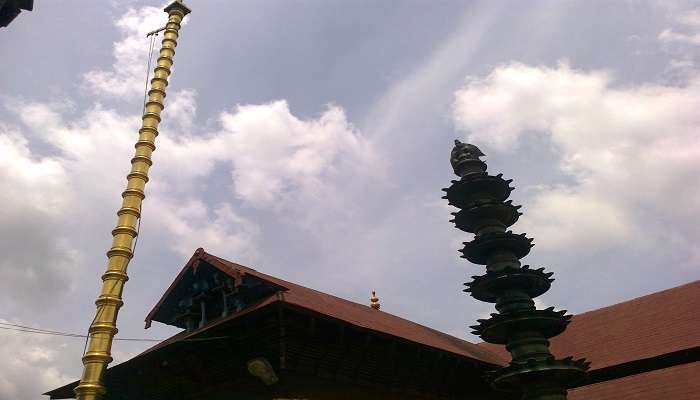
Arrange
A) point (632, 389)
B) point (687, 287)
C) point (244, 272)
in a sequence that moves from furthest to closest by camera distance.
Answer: point (687, 287), point (632, 389), point (244, 272)

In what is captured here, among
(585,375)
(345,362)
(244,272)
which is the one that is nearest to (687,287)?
(585,375)

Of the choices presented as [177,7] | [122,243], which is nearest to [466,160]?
[122,243]

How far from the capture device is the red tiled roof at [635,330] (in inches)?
619

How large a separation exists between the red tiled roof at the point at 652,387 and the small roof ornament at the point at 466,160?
687 cm

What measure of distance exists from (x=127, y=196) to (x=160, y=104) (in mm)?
4348

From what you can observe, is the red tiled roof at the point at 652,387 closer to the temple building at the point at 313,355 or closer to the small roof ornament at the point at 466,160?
the temple building at the point at 313,355

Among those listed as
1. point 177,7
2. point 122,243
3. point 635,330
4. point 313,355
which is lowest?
point 313,355

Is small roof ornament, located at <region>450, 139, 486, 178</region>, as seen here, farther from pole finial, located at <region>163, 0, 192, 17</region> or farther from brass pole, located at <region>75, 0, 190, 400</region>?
pole finial, located at <region>163, 0, 192, 17</region>

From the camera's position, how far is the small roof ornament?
1667 cm

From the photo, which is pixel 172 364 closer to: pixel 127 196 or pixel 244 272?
pixel 244 272

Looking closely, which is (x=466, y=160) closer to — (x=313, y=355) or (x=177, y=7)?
(x=313, y=355)

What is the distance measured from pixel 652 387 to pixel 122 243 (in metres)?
15.8

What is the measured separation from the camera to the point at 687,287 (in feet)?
61.6

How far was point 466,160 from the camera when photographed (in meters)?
16.8
